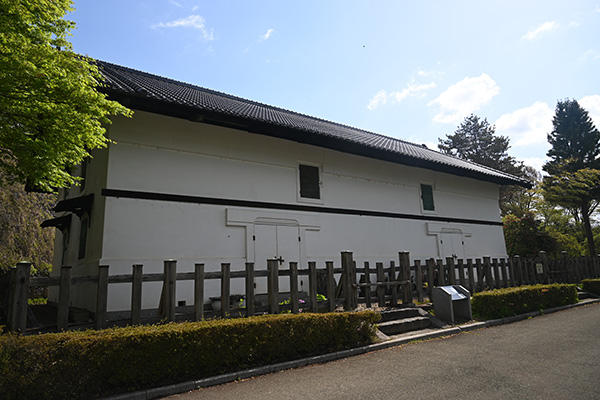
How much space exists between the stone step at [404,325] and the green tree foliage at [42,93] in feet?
21.2

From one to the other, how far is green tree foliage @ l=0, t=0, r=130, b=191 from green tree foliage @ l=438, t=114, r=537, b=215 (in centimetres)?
3691

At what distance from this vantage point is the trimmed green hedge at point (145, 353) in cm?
382

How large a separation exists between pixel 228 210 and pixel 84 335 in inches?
225

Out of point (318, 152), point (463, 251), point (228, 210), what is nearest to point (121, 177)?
point (228, 210)

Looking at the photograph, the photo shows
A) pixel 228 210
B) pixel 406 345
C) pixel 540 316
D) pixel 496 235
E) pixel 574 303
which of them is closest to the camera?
pixel 406 345

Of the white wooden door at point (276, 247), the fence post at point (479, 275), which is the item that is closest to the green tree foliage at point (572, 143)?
the fence post at point (479, 275)

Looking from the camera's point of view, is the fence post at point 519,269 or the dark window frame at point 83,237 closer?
the dark window frame at point 83,237

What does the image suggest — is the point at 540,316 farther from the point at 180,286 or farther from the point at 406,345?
the point at 180,286

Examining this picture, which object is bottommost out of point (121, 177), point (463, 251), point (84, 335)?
point (84, 335)

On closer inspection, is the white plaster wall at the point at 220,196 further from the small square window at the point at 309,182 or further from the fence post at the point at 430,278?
the fence post at the point at 430,278

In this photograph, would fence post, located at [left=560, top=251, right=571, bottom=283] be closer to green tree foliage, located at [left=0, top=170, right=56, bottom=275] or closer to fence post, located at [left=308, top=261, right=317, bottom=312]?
fence post, located at [left=308, top=261, right=317, bottom=312]

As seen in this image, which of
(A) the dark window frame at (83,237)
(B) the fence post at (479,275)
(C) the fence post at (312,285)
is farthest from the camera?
(B) the fence post at (479,275)

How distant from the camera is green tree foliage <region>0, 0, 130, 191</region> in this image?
4.96 m

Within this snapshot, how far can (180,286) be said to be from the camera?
28.7ft
